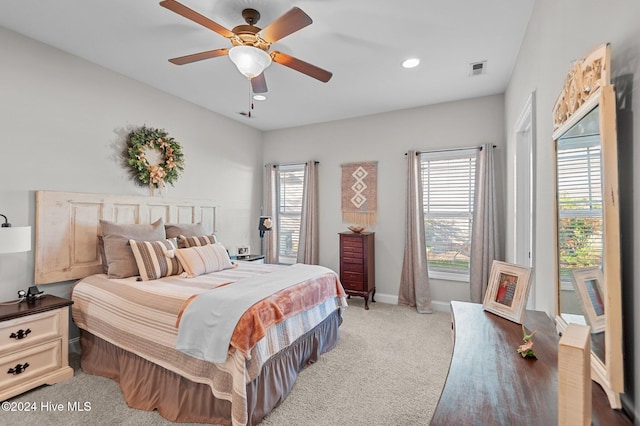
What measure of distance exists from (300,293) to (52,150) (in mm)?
2606

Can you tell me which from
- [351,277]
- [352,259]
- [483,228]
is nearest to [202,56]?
[352,259]

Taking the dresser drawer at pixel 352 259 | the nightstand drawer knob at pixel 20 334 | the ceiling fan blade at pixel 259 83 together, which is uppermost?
the ceiling fan blade at pixel 259 83

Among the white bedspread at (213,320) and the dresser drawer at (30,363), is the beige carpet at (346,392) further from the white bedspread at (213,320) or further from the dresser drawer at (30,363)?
the white bedspread at (213,320)

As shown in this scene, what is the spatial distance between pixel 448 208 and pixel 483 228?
538mm

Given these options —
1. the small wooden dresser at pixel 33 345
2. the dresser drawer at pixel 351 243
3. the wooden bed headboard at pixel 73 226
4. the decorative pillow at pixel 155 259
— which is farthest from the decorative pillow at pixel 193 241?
the dresser drawer at pixel 351 243

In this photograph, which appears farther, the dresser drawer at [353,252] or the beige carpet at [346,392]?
the dresser drawer at [353,252]

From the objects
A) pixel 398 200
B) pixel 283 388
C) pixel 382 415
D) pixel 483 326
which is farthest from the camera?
pixel 398 200

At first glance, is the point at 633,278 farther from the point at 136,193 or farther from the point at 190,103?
the point at 190,103

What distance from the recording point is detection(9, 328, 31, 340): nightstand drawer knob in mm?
2205

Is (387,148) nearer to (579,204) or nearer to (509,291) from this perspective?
(509,291)

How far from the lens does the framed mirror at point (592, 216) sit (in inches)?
31.1

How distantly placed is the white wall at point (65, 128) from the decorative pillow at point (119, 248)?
52 centimetres

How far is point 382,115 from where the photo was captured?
15.0 feet

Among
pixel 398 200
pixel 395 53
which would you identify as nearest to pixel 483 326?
pixel 395 53
